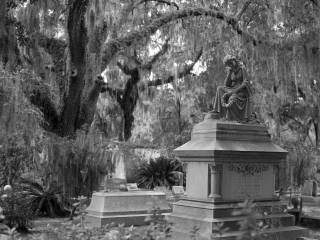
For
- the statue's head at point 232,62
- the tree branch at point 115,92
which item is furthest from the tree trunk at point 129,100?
the statue's head at point 232,62

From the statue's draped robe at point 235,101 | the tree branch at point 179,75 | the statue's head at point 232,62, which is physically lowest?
the statue's draped robe at point 235,101

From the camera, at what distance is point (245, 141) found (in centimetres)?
983

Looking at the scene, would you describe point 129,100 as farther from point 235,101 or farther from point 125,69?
point 235,101

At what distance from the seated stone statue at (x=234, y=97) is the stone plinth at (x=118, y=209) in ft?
10.2

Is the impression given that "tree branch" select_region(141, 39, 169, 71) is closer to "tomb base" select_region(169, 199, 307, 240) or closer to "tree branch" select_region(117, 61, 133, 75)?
"tree branch" select_region(117, 61, 133, 75)

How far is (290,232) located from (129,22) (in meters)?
11.4

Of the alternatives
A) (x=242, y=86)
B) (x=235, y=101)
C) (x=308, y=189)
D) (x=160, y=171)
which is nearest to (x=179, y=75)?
(x=160, y=171)

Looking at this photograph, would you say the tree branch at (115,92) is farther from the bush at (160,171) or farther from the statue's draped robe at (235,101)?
the statue's draped robe at (235,101)

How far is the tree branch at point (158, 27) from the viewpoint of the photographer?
17578 mm

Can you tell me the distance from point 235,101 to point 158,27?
29.9 feet

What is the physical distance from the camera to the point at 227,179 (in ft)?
30.9

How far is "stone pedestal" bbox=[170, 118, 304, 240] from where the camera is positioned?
9.09 meters

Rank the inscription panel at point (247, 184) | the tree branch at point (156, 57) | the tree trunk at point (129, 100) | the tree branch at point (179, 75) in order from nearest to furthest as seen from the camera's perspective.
A: the inscription panel at point (247, 184), the tree branch at point (156, 57), the tree branch at point (179, 75), the tree trunk at point (129, 100)

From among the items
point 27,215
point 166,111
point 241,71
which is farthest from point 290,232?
point 166,111
